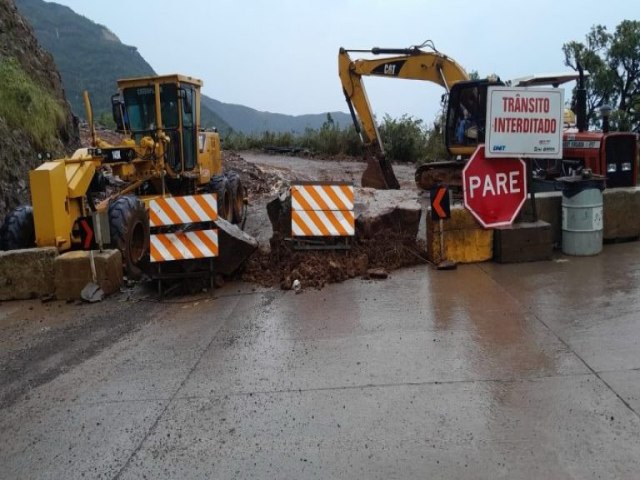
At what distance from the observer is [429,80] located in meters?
15.2

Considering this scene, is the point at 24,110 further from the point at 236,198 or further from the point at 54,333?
the point at 54,333

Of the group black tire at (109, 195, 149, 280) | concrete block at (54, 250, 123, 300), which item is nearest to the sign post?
black tire at (109, 195, 149, 280)

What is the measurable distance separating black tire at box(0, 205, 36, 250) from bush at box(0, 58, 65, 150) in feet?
16.7

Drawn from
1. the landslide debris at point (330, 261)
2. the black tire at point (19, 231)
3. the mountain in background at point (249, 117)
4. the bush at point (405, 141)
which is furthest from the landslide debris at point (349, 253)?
the mountain in background at point (249, 117)

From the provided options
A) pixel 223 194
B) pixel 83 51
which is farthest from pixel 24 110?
pixel 83 51

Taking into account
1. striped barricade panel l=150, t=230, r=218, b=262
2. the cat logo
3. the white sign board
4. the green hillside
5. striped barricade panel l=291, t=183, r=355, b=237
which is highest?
the green hillside

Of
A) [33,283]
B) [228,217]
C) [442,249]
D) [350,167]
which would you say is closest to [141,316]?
[33,283]

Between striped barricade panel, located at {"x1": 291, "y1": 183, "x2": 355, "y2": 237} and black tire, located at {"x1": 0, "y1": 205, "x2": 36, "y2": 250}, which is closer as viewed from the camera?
black tire, located at {"x1": 0, "y1": 205, "x2": 36, "y2": 250}

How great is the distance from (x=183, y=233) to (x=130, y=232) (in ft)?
4.19

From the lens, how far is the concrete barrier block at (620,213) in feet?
29.4

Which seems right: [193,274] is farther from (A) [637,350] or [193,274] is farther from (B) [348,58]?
(B) [348,58]

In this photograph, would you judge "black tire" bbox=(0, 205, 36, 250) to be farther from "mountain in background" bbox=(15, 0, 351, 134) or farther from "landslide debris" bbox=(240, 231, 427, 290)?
"mountain in background" bbox=(15, 0, 351, 134)

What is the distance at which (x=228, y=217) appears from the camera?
12938mm

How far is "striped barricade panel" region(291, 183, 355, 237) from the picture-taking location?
28.3 ft
